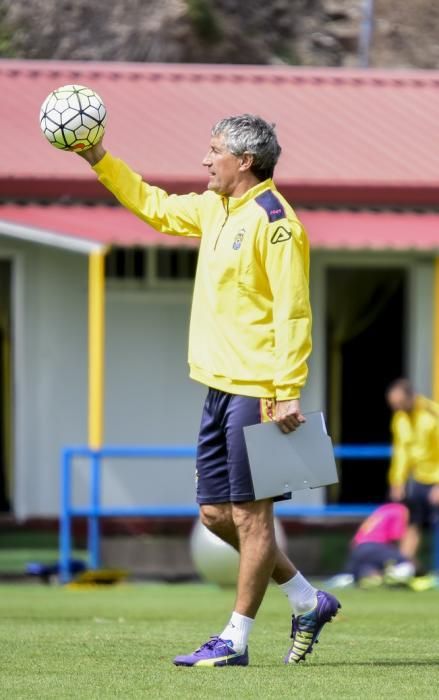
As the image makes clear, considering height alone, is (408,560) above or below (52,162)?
below

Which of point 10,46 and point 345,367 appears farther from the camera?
point 10,46

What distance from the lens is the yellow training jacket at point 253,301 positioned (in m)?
6.02

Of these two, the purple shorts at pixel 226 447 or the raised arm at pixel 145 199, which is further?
the raised arm at pixel 145 199

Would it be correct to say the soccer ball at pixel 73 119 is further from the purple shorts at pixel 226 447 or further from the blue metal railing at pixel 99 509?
the blue metal railing at pixel 99 509

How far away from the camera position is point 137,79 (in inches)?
639

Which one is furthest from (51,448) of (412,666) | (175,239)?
(412,666)

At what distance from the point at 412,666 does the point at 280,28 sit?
800 inches

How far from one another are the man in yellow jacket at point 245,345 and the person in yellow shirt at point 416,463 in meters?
7.62

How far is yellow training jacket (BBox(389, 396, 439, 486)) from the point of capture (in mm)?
13852

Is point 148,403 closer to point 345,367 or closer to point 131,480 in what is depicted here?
point 131,480

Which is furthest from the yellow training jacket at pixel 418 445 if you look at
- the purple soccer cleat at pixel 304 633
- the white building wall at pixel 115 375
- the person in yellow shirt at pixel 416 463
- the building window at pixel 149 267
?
the purple soccer cleat at pixel 304 633

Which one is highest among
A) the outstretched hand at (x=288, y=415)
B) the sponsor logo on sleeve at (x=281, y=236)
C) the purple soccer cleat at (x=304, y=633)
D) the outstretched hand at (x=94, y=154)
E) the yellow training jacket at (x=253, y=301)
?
the outstretched hand at (x=94, y=154)

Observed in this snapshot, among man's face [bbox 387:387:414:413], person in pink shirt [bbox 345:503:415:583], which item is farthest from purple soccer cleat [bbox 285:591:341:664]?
man's face [bbox 387:387:414:413]

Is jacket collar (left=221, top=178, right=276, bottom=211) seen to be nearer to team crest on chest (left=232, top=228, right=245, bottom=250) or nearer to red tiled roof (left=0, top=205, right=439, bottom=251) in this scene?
team crest on chest (left=232, top=228, right=245, bottom=250)
